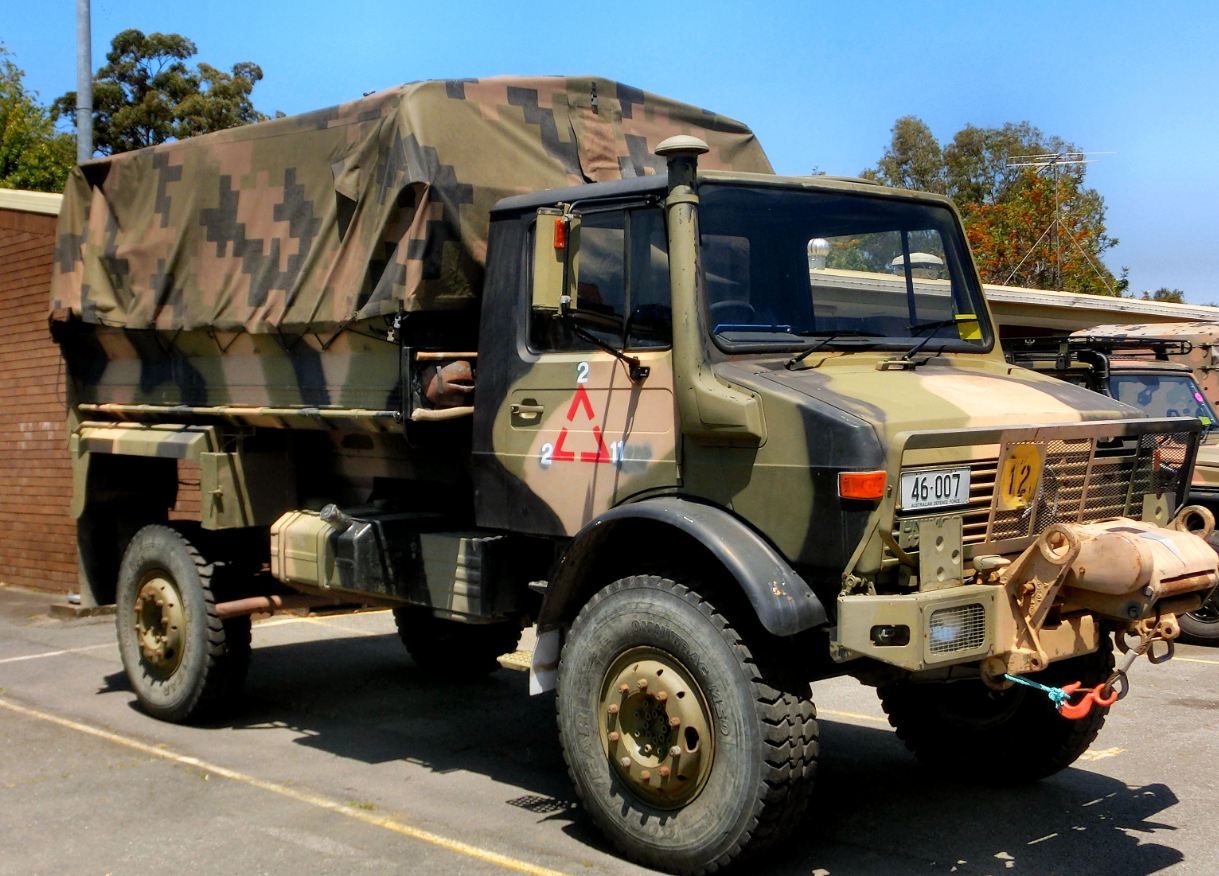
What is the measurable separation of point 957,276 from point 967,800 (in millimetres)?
2392

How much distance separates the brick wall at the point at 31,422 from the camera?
12.6 metres

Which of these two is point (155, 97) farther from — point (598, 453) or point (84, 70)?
point (598, 453)

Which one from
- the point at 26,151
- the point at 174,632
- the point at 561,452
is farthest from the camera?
the point at 26,151

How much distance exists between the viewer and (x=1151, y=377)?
11.6 metres

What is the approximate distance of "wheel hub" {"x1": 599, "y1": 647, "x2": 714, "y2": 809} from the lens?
5020 mm

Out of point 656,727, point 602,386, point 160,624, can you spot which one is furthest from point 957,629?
point 160,624

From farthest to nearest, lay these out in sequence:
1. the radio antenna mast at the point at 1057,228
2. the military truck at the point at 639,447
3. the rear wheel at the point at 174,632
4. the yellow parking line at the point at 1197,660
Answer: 1. the radio antenna mast at the point at 1057,228
2. the yellow parking line at the point at 1197,660
3. the rear wheel at the point at 174,632
4. the military truck at the point at 639,447

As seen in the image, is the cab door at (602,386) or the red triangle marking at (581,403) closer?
the cab door at (602,386)

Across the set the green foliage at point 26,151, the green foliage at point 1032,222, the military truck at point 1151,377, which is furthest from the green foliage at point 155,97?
the military truck at point 1151,377

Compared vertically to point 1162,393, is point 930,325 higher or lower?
higher

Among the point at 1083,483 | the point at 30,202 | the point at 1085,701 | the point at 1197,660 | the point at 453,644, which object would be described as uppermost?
the point at 30,202

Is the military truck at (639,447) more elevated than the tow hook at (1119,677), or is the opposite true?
the military truck at (639,447)

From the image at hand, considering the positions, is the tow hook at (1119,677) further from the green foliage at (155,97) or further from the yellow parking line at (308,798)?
the green foliage at (155,97)

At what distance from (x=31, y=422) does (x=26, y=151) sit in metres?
19.6
